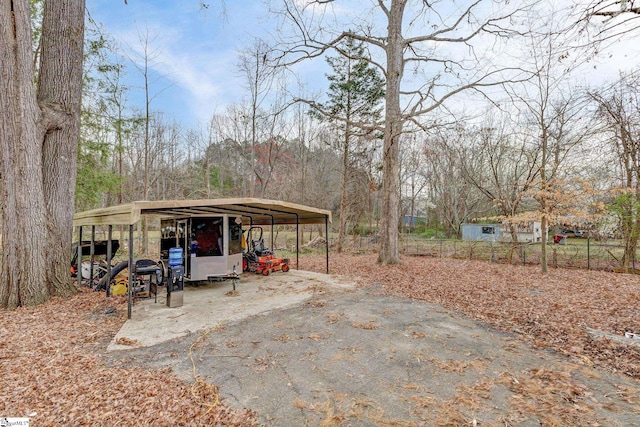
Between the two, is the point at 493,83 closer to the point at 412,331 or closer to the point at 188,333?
the point at 412,331

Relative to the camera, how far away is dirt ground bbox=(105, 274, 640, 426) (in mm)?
2576

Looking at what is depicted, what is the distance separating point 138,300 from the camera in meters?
6.49

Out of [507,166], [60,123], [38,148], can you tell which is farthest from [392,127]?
[507,166]

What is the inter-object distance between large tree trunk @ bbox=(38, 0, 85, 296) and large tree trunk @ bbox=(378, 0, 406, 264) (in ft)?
29.0

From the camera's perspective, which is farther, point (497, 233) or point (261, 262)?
point (497, 233)

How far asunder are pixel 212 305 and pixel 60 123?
191 inches

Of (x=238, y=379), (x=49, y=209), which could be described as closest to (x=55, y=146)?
(x=49, y=209)

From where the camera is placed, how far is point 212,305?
6121 millimetres

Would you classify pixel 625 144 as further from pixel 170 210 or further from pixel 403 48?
pixel 170 210

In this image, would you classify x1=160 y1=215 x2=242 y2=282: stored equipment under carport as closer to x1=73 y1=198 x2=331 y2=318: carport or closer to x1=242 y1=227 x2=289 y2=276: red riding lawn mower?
x1=73 y1=198 x2=331 y2=318: carport

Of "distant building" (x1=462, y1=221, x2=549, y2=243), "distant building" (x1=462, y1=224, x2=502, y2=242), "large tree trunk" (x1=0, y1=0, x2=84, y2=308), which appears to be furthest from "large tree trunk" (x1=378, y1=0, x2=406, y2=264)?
"distant building" (x1=462, y1=224, x2=502, y2=242)

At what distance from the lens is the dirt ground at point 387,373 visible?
2.58 m

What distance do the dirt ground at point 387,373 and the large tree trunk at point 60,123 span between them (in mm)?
3520

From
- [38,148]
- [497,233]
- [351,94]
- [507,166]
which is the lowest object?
[497,233]
